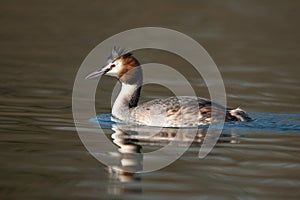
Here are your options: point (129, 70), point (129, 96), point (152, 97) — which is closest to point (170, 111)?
point (129, 96)

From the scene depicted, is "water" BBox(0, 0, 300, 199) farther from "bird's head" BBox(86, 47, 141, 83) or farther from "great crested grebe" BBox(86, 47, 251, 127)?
"bird's head" BBox(86, 47, 141, 83)

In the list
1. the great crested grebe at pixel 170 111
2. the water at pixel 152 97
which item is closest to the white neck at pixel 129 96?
the great crested grebe at pixel 170 111

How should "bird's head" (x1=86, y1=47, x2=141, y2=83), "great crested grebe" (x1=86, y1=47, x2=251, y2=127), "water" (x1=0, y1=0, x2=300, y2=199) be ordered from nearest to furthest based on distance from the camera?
"water" (x1=0, y1=0, x2=300, y2=199), "great crested grebe" (x1=86, y1=47, x2=251, y2=127), "bird's head" (x1=86, y1=47, x2=141, y2=83)

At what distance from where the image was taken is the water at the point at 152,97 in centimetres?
731

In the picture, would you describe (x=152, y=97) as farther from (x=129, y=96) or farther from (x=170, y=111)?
(x=170, y=111)

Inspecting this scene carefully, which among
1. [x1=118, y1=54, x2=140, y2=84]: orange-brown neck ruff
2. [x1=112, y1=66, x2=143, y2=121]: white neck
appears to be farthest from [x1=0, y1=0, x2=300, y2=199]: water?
[x1=118, y1=54, x2=140, y2=84]: orange-brown neck ruff

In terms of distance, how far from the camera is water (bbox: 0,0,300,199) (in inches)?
288

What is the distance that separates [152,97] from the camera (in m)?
12.4

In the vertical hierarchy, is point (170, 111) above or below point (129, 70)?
below

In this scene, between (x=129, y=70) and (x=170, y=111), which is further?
(x=129, y=70)

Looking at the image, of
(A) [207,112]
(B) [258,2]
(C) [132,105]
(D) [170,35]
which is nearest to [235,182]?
(A) [207,112]

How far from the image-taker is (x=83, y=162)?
8.05 m

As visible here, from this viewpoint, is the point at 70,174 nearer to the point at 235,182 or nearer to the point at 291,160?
the point at 235,182

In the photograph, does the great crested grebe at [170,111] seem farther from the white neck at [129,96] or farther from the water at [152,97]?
the water at [152,97]
